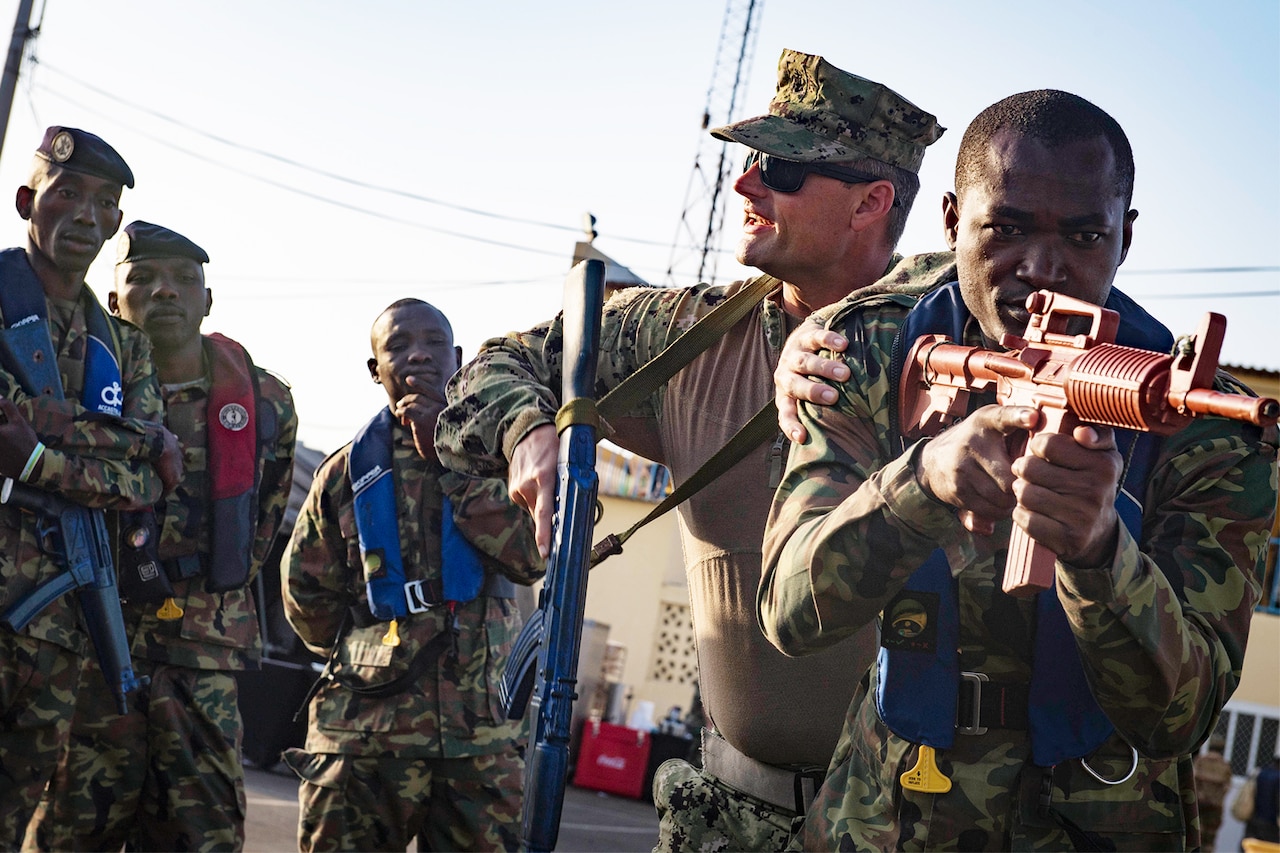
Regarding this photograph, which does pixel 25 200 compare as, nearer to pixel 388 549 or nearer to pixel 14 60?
pixel 388 549

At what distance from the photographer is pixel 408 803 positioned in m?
4.80

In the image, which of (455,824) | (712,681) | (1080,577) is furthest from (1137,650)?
Result: (455,824)

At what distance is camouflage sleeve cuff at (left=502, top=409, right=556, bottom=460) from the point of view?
121 inches

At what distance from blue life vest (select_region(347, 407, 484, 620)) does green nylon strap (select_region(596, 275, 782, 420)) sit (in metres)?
1.91

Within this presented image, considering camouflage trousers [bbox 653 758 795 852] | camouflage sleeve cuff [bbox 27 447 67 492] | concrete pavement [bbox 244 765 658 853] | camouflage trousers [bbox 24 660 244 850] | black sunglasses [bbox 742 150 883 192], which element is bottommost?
concrete pavement [bbox 244 765 658 853]

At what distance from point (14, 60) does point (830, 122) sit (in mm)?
12424

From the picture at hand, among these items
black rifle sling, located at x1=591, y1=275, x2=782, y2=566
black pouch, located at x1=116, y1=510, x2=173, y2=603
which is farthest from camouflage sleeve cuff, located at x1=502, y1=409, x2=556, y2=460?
black pouch, located at x1=116, y1=510, x2=173, y2=603

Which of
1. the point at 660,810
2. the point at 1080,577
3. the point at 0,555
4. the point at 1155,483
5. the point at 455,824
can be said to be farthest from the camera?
the point at 455,824

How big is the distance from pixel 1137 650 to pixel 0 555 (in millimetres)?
3655

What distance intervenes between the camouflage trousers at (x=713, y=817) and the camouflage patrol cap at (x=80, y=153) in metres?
3.09

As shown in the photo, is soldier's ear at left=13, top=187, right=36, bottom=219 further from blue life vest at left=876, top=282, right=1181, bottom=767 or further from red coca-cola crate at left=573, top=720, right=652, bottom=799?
red coca-cola crate at left=573, top=720, right=652, bottom=799

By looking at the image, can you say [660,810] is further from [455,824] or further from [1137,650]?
[455,824]

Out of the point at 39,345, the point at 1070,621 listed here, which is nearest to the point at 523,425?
the point at 1070,621

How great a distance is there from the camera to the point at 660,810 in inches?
118
